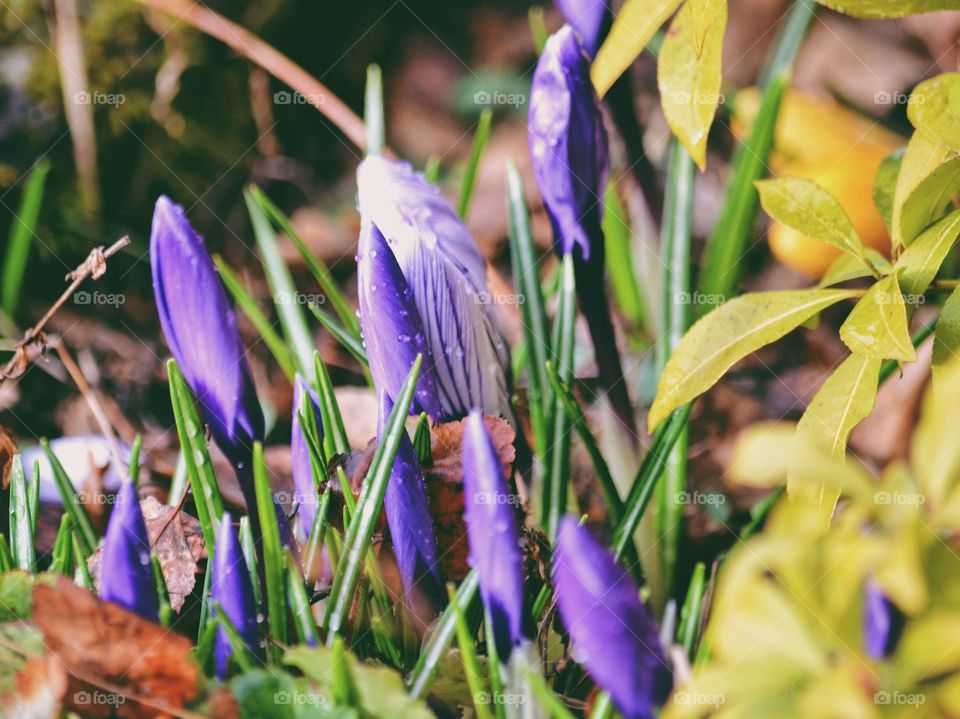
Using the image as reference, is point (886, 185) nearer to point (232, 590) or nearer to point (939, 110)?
point (939, 110)

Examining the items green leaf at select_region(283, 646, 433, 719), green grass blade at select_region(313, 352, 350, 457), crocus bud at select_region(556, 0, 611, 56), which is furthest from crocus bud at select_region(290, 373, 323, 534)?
crocus bud at select_region(556, 0, 611, 56)

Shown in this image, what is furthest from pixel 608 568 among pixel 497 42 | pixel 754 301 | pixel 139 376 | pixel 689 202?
pixel 497 42

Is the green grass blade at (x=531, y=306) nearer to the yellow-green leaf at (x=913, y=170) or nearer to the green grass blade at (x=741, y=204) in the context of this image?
the green grass blade at (x=741, y=204)

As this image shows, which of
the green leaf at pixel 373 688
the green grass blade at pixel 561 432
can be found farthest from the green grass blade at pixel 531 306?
the green leaf at pixel 373 688

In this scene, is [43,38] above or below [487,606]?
above

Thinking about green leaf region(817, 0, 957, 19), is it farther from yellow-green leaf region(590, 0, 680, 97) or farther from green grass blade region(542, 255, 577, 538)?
green grass blade region(542, 255, 577, 538)

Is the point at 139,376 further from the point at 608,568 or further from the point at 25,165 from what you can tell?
the point at 608,568

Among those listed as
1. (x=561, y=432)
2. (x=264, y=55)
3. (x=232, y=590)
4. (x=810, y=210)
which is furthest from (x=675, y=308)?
(x=264, y=55)
